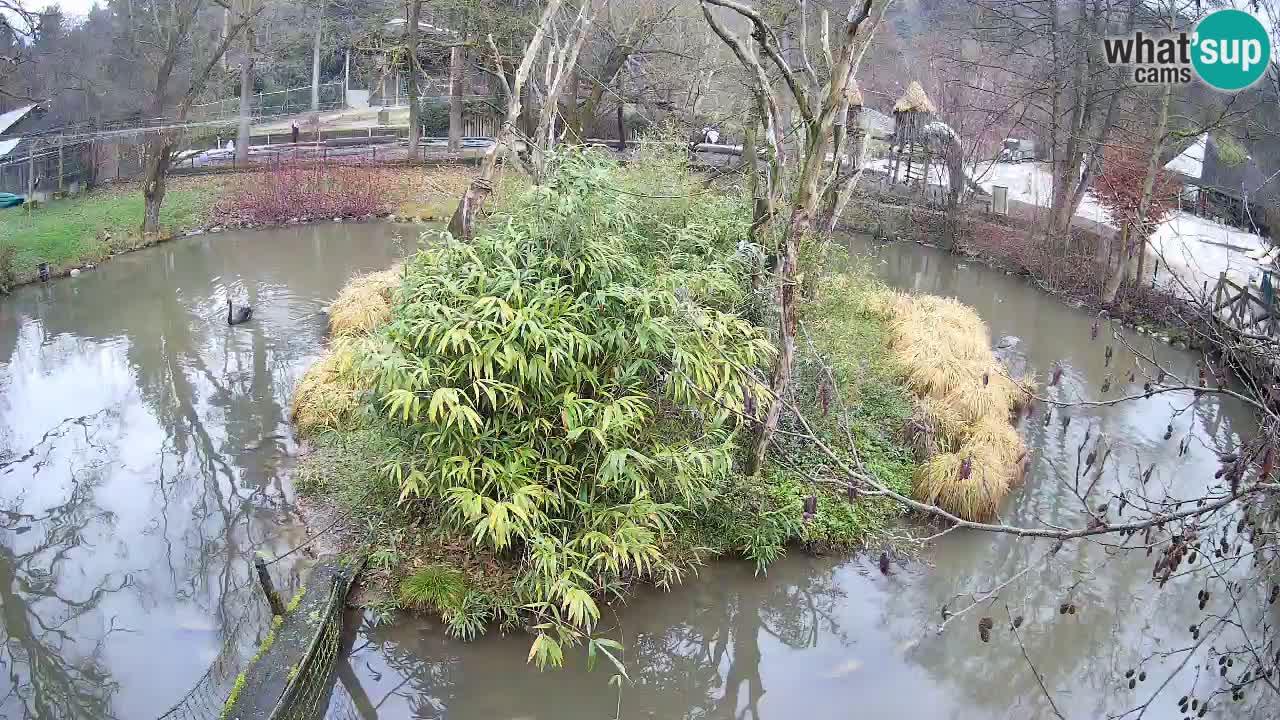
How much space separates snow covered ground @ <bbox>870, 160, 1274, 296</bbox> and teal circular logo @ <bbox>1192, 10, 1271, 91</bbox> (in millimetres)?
1244

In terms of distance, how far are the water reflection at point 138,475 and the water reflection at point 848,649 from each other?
1.25 m

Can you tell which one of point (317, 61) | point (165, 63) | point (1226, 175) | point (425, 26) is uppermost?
point (425, 26)

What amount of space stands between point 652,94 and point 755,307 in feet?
41.7

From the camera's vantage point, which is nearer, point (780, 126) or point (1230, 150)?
point (780, 126)

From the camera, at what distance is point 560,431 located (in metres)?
5.54

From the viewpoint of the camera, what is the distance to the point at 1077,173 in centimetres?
1340

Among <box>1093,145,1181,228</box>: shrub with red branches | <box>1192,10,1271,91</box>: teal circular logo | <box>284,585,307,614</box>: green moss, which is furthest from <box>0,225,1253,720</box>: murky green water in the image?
<box>1093,145,1181,228</box>: shrub with red branches

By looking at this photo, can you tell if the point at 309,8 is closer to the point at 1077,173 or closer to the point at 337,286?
the point at 337,286

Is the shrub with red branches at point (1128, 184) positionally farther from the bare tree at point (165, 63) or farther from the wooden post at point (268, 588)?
the bare tree at point (165, 63)

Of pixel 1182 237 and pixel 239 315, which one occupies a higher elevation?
pixel 1182 237

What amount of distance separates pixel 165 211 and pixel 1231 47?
46.4 ft

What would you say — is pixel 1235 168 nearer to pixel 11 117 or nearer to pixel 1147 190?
pixel 1147 190

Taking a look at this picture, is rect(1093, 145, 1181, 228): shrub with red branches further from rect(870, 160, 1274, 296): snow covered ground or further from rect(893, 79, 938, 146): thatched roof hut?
rect(893, 79, 938, 146): thatched roof hut

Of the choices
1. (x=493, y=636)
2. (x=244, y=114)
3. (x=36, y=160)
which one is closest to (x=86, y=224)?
(x=36, y=160)
